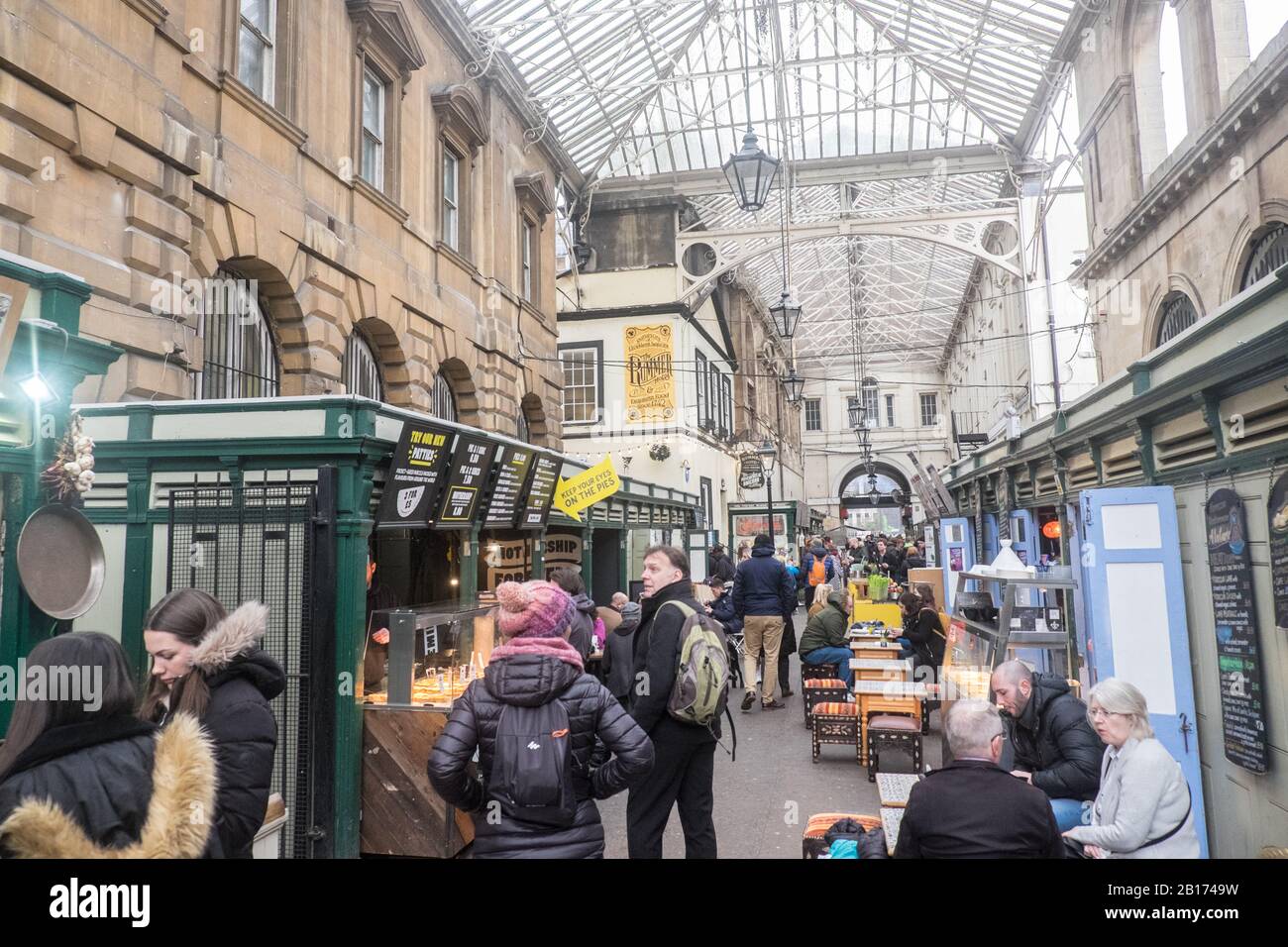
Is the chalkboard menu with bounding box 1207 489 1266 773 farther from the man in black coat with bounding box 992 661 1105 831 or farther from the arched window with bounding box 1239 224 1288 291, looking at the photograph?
the arched window with bounding box 1239 224 1288 291

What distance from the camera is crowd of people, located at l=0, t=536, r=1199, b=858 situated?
227cm

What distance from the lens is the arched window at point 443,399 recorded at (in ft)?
47.0

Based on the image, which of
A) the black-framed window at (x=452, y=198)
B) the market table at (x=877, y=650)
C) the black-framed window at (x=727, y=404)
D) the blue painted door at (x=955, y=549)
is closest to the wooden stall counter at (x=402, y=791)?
the market table at (x=877, y=650)

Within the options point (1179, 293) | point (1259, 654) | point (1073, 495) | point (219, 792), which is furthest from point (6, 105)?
point (1179, 293)

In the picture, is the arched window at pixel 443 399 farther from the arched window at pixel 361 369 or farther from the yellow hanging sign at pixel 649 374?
the yellow hanging sign at pixel 649 374

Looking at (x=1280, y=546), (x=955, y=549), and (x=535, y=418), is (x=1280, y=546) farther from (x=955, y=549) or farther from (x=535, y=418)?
(x=535, y=418)

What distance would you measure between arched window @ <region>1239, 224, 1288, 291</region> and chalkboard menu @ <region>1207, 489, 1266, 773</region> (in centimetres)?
591

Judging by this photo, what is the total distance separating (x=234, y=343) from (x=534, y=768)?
7.84 m

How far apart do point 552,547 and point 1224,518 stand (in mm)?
9196

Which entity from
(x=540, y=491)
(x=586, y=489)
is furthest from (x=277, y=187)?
(x=586, y=489)

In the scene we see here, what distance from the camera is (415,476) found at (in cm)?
653

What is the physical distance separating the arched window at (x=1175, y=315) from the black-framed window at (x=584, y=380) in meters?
14.6
